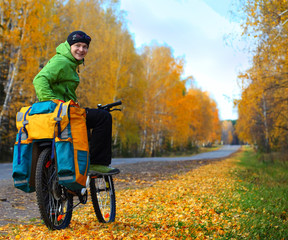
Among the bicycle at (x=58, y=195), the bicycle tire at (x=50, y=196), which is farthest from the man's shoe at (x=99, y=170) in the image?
the bicycle tire at (x=50, y=196)

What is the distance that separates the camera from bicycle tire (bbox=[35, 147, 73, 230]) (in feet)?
9.84

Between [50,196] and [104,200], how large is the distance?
86 cm

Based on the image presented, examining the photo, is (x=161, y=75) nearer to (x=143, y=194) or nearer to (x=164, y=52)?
(x=164, y=52)

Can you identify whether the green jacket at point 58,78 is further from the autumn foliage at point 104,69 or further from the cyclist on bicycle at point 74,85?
the autumn foliage at point 104,69

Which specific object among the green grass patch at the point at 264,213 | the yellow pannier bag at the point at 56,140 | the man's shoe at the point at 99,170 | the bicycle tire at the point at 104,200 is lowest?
the green grass patch at the point at 264,213

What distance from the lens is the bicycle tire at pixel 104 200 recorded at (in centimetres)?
375

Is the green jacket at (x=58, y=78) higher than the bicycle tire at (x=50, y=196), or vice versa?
the green jacket at (x=58, y=78)

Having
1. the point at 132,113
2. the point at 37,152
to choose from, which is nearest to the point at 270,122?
the point at 132,113

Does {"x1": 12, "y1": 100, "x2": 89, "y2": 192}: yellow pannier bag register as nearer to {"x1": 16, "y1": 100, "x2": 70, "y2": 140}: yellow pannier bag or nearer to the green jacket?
{"x1": 16, "y1": 100, "x2": 70, "y2": 140}: yellow pannier bag

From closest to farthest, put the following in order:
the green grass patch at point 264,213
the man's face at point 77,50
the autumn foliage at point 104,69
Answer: the man's face at point 77,50 < the green grass patch at point 264,213 < the autumn foliage at point 104,69

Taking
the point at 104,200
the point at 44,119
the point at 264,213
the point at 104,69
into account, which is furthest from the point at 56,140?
the point at 104,69

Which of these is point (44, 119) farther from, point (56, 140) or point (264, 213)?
point (264, 213)

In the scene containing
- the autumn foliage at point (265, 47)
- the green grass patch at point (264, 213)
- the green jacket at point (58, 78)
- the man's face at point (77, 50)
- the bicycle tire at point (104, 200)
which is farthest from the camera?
the autumn foliage at point (265, 47)

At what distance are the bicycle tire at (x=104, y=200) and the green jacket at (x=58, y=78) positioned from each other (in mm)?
1148
